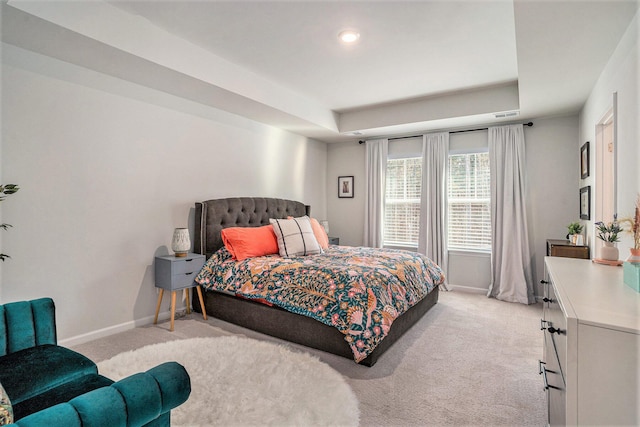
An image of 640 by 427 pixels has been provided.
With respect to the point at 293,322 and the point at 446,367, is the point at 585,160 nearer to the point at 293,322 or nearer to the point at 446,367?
the point at 446,367

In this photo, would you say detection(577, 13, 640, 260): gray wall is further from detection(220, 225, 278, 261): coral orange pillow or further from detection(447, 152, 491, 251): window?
detection(220, 225, 278, 261): coral orange pillow

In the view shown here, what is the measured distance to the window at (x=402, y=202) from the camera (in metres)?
5.42

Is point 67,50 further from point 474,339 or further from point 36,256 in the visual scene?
point 474,339

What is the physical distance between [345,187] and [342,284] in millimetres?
3462

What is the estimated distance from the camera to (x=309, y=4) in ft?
7.80

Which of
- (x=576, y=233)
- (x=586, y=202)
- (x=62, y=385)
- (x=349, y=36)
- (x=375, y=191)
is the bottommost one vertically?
(x=62, y=385)

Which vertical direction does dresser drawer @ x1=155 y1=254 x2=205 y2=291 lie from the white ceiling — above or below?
below

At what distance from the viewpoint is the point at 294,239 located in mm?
3920

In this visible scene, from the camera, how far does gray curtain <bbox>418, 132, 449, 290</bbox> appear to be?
5012 mm

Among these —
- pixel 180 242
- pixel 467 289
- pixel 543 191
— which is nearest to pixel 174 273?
pixel 180 242

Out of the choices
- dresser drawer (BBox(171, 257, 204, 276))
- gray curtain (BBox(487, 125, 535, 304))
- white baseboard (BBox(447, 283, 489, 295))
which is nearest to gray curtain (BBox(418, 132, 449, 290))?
white baseboard (BBox(447, 283, 489, 295))

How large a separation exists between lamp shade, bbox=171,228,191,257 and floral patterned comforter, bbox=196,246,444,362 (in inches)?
12.5

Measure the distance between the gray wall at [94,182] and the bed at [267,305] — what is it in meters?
0.26

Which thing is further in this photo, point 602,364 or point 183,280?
point 183,280
